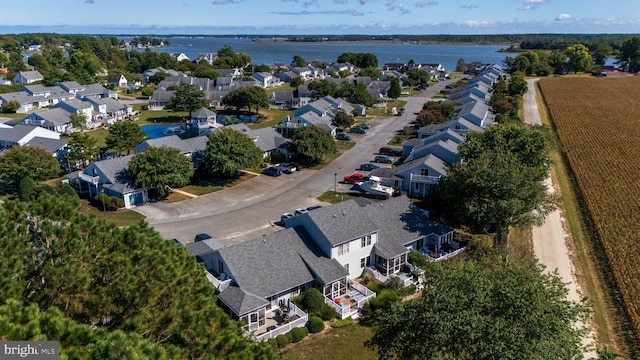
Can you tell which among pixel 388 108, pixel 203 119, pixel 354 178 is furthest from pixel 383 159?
pixel 388 108

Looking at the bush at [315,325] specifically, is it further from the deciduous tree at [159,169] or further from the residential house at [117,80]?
the residential house at [117,80]

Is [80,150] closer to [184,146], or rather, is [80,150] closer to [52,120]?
[184,146]

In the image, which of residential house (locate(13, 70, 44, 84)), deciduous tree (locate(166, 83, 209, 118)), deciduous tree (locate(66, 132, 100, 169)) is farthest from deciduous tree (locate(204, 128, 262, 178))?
residential house (locate(13, 70, 44, 84))

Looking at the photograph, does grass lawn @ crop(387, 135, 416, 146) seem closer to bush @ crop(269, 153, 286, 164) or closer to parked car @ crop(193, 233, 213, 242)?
bush @ crop(269, 153, 286, 164)

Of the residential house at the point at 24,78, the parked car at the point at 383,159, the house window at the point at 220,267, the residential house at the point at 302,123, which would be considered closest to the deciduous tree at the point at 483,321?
the house window at the point at 220,267

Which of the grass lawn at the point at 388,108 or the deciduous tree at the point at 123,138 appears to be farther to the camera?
the grass lawn at the point at 388,108

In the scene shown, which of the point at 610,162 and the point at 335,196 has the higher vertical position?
the point at 610,162

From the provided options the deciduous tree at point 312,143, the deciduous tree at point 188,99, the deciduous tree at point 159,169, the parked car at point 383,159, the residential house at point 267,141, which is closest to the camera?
the deciduous tree at point 159,169
